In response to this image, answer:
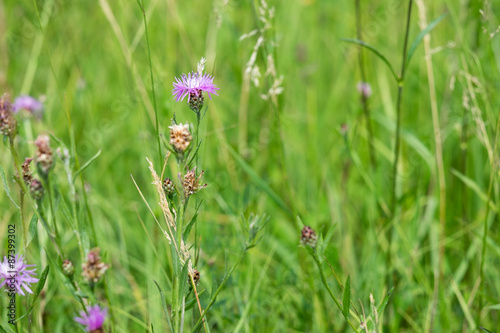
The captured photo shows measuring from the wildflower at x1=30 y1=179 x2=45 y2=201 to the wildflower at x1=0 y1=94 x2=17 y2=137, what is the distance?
0.16 meters

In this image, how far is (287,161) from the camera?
2314 millimetres

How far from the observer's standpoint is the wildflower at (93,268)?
77 cm

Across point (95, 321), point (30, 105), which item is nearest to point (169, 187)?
point (95, 321)

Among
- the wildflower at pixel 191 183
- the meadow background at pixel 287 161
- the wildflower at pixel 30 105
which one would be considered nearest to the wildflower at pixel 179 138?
the wildflower at pixel 191 183

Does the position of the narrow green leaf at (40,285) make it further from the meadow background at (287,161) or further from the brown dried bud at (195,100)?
the brown dried bud at (195,100)

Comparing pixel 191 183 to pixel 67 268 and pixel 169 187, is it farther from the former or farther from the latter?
pixel 67 268

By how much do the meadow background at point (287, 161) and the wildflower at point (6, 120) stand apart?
0.40 ft

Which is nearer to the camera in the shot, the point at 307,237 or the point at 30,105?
the point at 307,237

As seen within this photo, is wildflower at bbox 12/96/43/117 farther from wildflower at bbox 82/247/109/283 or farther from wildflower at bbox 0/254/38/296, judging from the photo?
wildflower at bbox 82/247/109/283

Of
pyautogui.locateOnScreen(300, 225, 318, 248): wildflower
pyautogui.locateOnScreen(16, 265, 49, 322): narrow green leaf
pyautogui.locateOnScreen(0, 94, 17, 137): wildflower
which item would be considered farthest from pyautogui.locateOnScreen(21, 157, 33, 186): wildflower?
pyautogui.locateOnScreen(300, 225, 318, 248): wildflower

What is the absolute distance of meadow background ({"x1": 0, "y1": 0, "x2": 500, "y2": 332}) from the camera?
4.92 feet

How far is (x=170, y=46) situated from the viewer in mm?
2459

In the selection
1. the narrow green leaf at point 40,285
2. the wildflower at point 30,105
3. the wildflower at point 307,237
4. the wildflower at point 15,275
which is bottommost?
the wildflower at point 307,237

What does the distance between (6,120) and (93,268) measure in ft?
1.16
